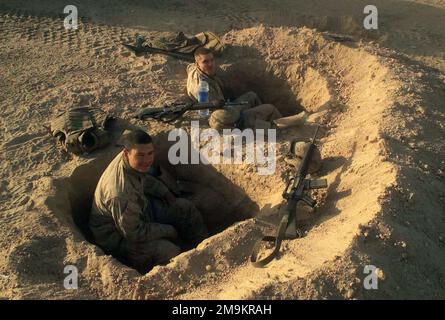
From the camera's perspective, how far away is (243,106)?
7328mm

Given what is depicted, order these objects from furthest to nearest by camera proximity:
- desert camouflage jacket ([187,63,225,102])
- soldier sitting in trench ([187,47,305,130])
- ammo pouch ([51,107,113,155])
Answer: desert camouflage jacket ([187,63,225,102])
soldier sitting in trench ([187,47,305,130])
ammo pouch ([51,107,113,155])

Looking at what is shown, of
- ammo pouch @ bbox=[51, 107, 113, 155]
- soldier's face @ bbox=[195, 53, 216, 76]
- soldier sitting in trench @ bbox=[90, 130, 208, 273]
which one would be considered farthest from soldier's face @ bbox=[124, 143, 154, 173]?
soldier's face @ bbox=[195, 53, 216, 76]

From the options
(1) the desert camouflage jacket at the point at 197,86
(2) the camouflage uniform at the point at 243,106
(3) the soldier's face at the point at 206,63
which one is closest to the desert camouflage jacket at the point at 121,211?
(2) the camouflage uniform at the point at 243,106

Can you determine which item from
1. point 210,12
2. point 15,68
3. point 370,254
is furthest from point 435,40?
point 15,68

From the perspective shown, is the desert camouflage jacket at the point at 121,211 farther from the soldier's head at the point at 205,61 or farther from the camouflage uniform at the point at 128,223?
the soldier's head at the point at 205,61

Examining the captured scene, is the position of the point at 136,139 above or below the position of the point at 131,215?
above

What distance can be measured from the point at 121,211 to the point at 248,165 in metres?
1.73

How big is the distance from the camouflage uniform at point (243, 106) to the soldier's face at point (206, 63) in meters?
0.06

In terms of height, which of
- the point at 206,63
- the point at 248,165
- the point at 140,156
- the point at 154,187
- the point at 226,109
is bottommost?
the point at 154,187

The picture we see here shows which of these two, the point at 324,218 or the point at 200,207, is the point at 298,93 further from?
the point at 324,218

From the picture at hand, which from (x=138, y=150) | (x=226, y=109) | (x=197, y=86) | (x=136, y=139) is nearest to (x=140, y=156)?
(x=138, y=150)

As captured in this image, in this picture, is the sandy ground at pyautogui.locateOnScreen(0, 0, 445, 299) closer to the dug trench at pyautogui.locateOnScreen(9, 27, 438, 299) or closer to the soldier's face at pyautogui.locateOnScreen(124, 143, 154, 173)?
the dug trench at pyautogui.locateOnScreen(9, 27, 438, 299)

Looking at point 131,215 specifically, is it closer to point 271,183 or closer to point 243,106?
point 271,183

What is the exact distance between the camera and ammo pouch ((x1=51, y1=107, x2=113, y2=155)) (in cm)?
638
